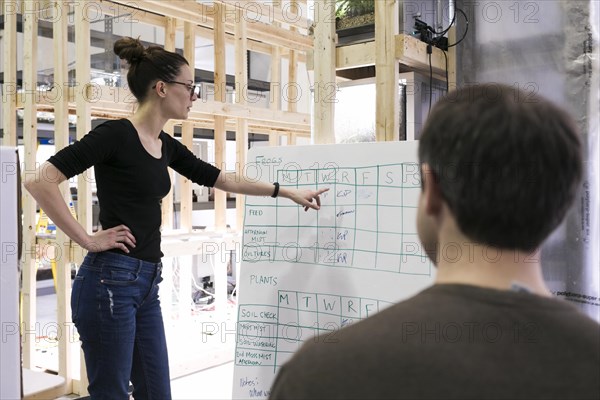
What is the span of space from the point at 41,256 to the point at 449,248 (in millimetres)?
3273

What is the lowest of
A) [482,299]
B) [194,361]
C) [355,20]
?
[194,361]

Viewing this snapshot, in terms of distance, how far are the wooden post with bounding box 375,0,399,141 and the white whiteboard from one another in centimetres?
28

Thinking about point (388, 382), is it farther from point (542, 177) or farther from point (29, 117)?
point (29, 117)

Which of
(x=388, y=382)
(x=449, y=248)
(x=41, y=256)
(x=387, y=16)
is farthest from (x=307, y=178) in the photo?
(x=41, y=256)

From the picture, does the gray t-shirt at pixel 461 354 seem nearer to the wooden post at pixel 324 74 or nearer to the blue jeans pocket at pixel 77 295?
the blue jeans pocket at pixel 77 295

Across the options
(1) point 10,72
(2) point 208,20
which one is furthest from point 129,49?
(2) point 208,20

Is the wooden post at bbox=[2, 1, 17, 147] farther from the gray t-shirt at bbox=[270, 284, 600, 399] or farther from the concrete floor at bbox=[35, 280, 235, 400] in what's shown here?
the gray t-shirt at bbox=[270, 284, 600, 399]

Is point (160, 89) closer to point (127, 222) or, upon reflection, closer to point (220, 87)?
point (127, 222)

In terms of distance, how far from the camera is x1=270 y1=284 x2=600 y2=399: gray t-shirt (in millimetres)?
586

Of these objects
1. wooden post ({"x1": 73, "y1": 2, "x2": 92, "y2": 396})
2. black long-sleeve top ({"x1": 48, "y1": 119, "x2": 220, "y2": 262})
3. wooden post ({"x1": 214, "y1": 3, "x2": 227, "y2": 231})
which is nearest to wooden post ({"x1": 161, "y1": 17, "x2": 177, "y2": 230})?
wooden post ({"x1": 214, "y1": 3, "x2": 227, "y2": 231})

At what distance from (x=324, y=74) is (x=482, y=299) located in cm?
175

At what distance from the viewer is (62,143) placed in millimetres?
3285

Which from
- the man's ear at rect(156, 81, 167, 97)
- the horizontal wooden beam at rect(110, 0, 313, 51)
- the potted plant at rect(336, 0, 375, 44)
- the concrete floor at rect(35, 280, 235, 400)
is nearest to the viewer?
the man's ear at rect(156, 81, 167, 97)

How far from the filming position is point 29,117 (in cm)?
346
